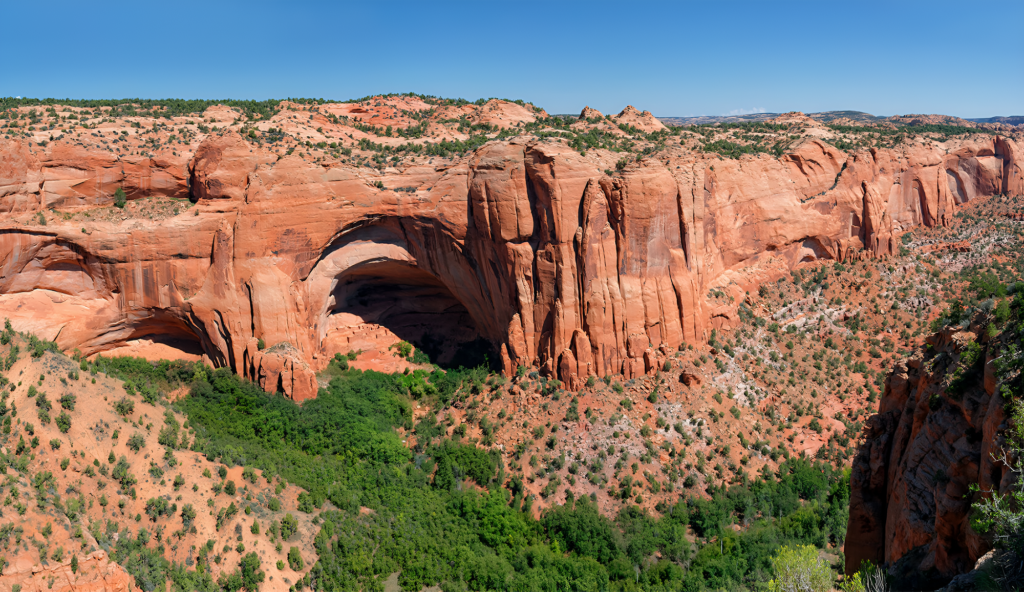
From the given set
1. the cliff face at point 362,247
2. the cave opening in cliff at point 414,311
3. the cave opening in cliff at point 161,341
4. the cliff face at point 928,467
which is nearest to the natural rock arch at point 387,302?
the cave opening in cliff at point 414,311

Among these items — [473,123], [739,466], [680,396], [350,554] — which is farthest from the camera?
[473,123]

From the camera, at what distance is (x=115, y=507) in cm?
→ 2536

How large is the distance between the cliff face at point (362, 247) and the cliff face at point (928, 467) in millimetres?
21521

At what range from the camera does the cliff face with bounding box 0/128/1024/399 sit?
119ft

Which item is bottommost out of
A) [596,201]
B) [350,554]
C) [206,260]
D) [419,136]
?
[350,554]

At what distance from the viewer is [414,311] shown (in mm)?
50625

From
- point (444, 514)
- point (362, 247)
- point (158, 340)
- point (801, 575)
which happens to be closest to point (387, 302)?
point (362, 247)

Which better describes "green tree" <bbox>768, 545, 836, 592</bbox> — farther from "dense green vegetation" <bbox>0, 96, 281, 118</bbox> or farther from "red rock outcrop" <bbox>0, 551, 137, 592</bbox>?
"dense green vegetation" <bbox>0, 96, 281, 118</bbox>

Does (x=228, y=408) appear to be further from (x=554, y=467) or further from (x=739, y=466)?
(x=739, y=466)

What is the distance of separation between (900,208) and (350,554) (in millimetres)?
52913

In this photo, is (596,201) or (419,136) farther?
(419,136)

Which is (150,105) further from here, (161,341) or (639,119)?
(639,119)

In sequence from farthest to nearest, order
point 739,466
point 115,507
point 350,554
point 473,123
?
point 473,123 → point 739,466 → point 350,554 → point 115,507

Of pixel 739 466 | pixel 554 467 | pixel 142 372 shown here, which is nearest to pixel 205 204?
pixel 142 372
